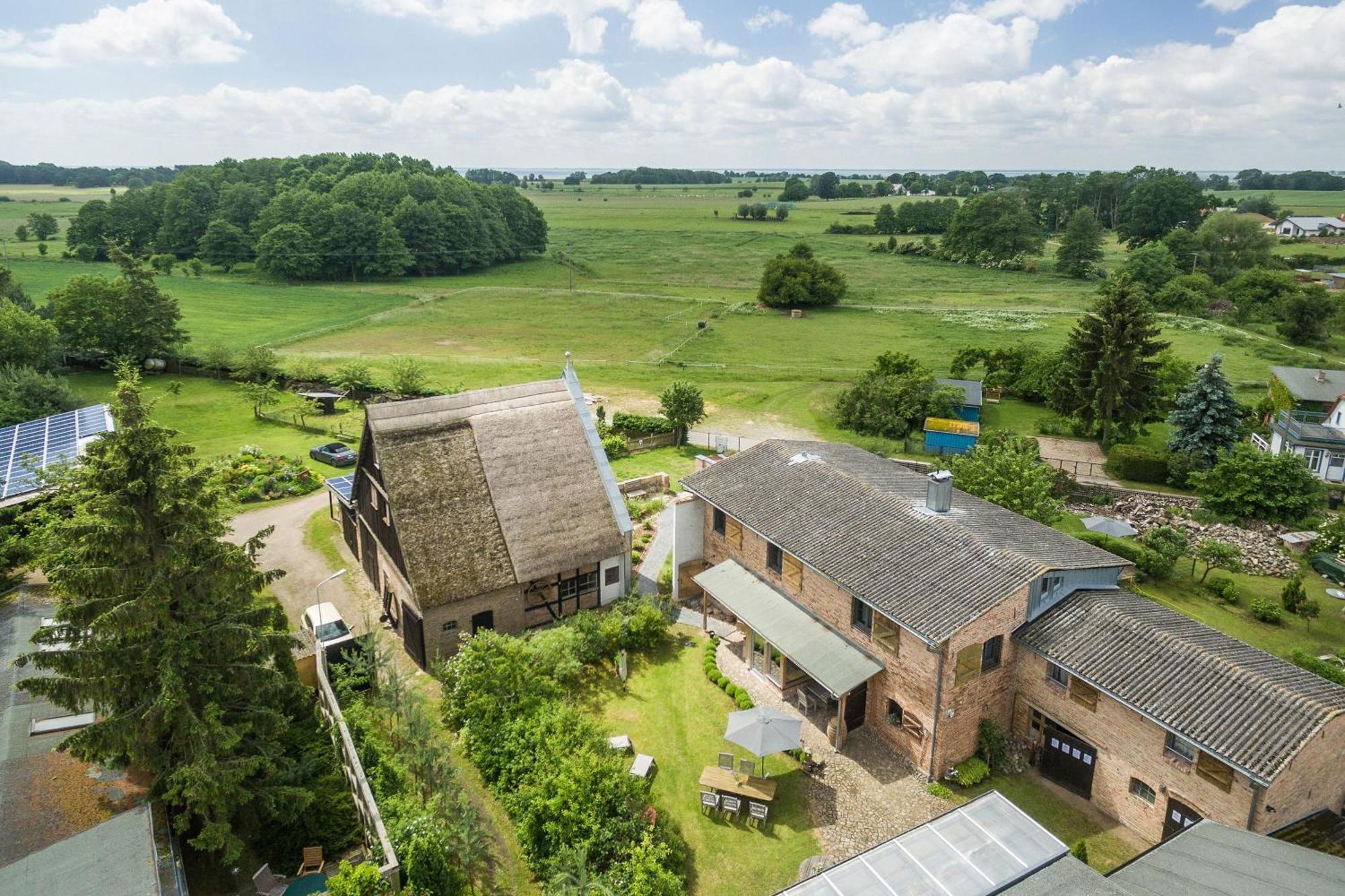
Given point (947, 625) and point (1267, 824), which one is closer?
point (1267, 824)

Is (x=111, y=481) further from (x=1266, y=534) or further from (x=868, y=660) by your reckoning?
(x=1266, y=534)

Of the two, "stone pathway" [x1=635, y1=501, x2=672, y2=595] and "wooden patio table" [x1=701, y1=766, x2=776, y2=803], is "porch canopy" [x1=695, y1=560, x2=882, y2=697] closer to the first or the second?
"wooden patio table" [x1=701, y1=766, x2=776, y2=803]

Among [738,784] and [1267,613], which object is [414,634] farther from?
[1267,613]

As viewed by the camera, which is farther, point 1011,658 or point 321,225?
point 321,225

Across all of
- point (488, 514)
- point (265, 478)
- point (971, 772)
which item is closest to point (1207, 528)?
point (971, 772)

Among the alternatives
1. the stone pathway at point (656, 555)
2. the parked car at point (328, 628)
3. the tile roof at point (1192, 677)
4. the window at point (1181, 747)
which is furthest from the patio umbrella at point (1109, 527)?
the parked car at point (328, 628)

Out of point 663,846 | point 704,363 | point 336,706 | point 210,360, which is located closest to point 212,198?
point 210,360
